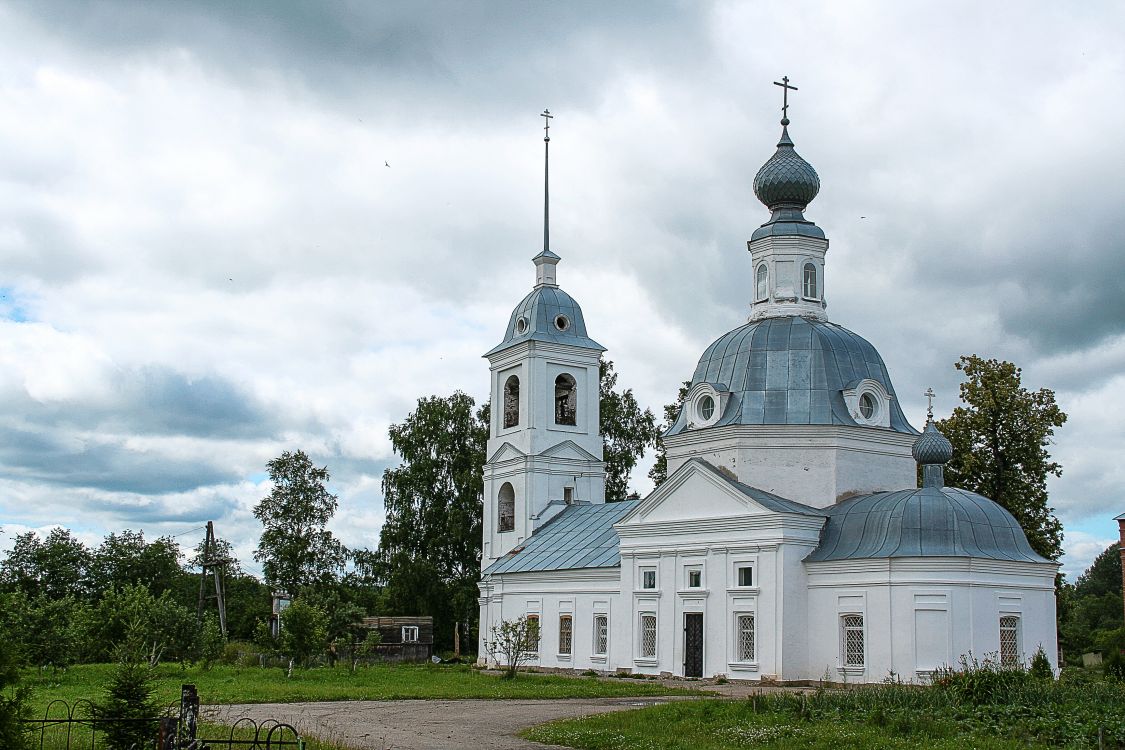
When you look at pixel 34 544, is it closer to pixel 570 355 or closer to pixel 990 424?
pixel 570 355

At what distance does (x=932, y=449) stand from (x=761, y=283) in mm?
7209

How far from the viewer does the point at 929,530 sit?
90.9ft

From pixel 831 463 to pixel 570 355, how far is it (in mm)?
13308

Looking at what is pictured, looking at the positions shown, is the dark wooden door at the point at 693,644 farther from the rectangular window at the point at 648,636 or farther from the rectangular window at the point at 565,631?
the rectangular window at the point at 565,631

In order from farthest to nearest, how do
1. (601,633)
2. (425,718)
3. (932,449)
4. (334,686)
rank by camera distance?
(601,633) → (932,449) → (334,686) → (425,718)

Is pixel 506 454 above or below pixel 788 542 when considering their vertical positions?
above

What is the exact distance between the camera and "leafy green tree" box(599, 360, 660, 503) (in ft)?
172

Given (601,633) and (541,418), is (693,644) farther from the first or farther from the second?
(541,418)

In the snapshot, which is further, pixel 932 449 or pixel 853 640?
pixel 932 449

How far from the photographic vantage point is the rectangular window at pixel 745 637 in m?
29.7

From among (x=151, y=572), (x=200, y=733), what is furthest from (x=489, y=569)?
(x=151, y=572)

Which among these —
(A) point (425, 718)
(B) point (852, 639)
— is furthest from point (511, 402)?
(A) point (425, 718)

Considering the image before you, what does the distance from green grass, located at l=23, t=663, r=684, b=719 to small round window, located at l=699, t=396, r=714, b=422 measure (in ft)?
23.4

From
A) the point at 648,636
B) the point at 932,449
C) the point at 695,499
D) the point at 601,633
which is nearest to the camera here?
the point at 932,449
